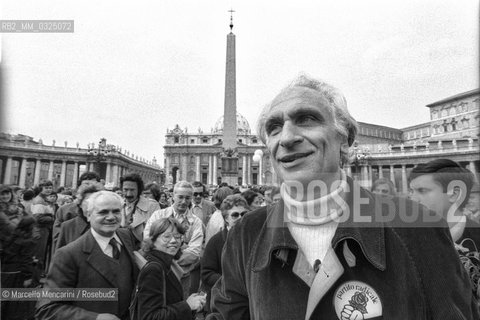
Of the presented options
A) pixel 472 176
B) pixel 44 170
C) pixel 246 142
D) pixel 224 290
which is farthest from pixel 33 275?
pixel 246 142

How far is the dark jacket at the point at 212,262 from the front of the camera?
450cm

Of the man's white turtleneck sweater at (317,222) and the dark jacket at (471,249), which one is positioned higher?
the man's white turtleneck sweater at (317,222)

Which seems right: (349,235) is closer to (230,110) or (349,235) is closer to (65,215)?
(65,215)

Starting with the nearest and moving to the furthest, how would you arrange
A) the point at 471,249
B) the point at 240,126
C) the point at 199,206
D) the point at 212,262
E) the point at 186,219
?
the point at 471,249 < the point at 212,262 < the point at 186,219 < the point at 199,206 < the point at 240,126

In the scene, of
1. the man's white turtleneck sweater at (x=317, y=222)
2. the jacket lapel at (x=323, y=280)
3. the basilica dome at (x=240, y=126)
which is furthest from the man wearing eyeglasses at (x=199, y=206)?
the basilica dome at (x=240, y=126)

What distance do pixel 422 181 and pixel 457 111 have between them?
5809 cm

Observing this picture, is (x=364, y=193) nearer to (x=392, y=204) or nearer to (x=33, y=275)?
(x=392, y=204)

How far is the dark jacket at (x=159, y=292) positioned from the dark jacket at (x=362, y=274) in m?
2.05

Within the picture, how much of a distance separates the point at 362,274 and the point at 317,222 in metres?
0.27

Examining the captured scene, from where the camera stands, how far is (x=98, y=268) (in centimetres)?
A: 339

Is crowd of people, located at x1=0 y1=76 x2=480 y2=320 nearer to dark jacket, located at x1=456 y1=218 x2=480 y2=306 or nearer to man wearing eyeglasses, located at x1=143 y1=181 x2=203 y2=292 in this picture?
dark jacket, located at x1=456 y1=218 x2=480 y2=306

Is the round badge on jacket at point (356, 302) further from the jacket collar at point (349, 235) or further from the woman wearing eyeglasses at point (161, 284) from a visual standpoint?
the woman wearing eyeglasses at point (161, 284)

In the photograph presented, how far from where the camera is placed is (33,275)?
188 inches

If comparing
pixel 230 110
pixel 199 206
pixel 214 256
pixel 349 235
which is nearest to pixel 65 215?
pixel 199 206
